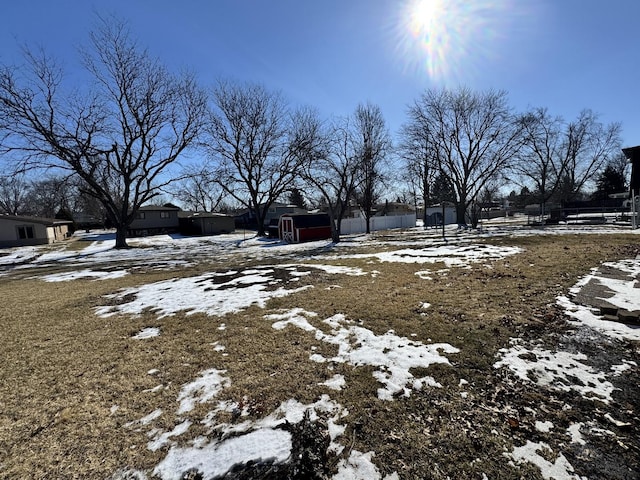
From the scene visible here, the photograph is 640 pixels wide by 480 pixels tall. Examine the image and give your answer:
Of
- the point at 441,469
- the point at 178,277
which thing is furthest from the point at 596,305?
the point at 178,277

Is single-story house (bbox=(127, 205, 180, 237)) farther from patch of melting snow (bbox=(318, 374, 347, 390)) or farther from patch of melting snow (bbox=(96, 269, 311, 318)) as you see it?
patch of melting snow (bbox=(318, 374, 347, 390))

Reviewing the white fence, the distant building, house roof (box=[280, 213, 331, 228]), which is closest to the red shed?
house roof (box=[280, 213, 331, 228])

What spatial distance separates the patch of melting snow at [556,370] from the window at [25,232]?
3790 cm

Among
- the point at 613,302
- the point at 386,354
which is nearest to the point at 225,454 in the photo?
the point at 386,354

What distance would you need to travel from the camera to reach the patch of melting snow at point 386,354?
127 inches

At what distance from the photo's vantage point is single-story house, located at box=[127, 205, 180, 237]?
39.2 metres

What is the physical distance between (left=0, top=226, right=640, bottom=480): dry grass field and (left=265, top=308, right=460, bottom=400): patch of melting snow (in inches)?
2.9

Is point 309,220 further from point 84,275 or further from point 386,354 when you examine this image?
point 386,354

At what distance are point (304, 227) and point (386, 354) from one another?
20.3 meters

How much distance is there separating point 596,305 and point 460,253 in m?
6.86

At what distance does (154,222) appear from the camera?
1608 inches

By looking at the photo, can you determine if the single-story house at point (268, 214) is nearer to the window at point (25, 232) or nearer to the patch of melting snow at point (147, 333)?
the window at point (25, 232)

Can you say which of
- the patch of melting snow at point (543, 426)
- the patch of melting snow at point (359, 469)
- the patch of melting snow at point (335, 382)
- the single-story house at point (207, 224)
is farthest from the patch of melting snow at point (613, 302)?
the single-story house at point (207, 224)

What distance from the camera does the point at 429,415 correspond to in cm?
273
